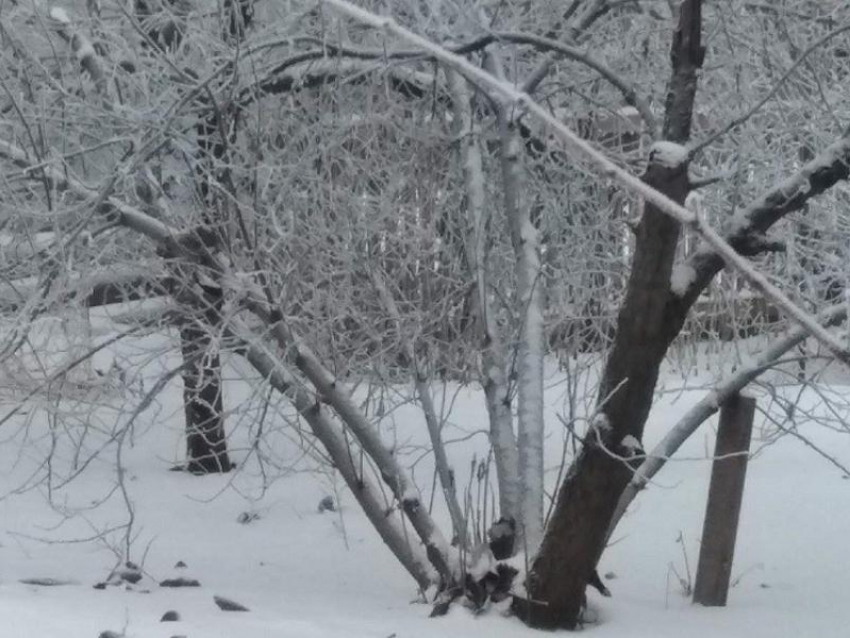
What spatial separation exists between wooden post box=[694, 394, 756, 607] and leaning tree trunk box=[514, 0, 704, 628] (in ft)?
2.46

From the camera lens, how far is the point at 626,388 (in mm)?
5059

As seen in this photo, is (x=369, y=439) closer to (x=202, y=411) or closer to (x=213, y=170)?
(x=213, y=170)

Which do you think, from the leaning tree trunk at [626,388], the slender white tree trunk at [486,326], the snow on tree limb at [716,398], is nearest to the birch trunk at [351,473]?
the slender white tree trunk at [486,326]

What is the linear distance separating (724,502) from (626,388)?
42.8 inches

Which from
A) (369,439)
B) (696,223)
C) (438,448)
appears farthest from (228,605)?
(696,223)

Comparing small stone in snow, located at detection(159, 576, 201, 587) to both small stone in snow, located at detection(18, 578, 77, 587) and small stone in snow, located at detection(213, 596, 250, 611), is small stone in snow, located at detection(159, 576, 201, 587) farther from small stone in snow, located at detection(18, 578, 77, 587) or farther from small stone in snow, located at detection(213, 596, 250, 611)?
small stone in snow, located at detection(213, 596, 250, 611)

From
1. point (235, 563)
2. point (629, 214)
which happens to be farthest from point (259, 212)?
point (235, 563)

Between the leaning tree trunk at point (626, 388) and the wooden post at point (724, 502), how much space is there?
0.75 metres

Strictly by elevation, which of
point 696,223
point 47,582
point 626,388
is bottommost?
point 47,582

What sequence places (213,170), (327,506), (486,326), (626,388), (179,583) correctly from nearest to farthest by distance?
1. (626,388)
2. (213,170)
3. (486,326)
4. (179,583)
5. (327,506)

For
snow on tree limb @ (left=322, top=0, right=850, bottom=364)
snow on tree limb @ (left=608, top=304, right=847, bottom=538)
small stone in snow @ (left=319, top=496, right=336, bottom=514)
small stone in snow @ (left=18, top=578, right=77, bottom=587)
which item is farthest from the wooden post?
small stone in snow @ (left=319, top=496, right=336, bottom=514)

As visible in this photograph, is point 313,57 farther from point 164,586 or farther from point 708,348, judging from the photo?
point 708,348

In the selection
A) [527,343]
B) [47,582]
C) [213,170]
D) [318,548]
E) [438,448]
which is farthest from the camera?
[318,548]

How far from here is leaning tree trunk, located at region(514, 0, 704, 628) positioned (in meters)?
4.80
